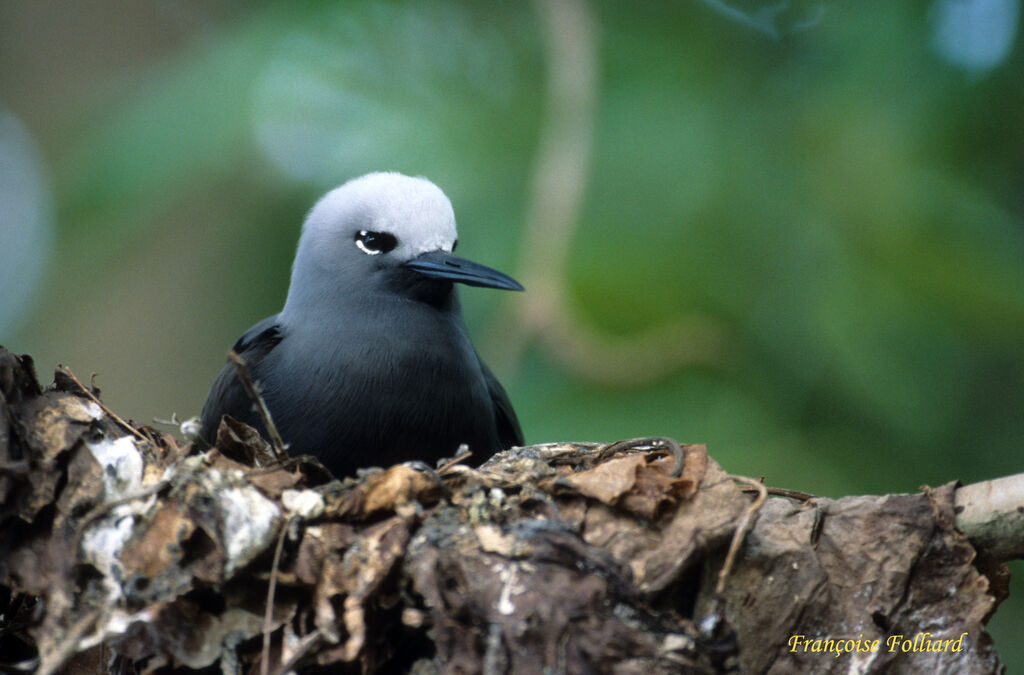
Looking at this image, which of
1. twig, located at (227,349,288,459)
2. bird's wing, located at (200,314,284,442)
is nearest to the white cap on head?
bird's wing, located at (200,314,284,442)

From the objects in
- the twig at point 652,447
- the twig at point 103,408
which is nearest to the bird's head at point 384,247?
the twig at point 652,447

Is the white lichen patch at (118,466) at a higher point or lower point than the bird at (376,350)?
lower

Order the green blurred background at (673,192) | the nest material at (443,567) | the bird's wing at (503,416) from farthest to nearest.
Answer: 1. the green blurred background at (673,192)
2. the bird's wing at (503,416)
3. the nest material at (443,567)

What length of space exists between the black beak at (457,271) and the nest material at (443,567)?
937mm

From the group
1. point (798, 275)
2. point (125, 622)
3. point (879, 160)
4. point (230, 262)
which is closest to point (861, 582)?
point (125, 622)

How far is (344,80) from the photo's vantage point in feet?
18.6

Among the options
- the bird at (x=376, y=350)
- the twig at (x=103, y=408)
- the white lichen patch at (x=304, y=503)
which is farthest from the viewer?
the bird at (x=376, y=350)

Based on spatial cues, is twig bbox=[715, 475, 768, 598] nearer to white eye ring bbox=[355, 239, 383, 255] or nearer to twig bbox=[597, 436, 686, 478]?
twig bbox=[597, 436, 686, 478]

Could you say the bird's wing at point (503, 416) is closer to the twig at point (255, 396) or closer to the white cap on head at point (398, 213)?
the white cap on head at point (398, 213)

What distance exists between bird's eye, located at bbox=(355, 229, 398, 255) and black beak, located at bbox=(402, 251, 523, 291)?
0.12 metres

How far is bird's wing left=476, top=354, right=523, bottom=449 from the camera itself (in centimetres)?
421

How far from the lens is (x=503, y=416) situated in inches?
167

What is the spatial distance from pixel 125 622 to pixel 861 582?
69.5 inches

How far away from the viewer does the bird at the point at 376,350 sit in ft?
11.7
